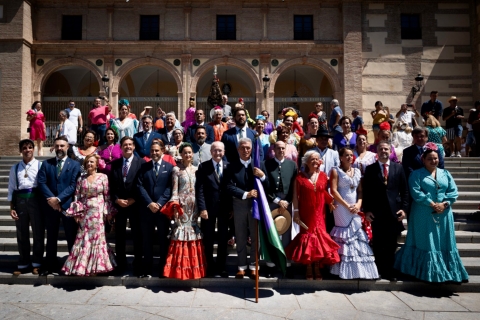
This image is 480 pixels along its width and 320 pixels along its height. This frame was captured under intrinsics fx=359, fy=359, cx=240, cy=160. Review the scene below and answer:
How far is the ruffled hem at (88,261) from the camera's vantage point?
17.5 feet

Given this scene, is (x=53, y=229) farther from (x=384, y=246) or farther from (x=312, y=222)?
(x=384, y=246)

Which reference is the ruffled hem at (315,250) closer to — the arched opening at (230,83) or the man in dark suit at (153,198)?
the man in dark suit at (153,198)

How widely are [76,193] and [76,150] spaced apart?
1233 mm

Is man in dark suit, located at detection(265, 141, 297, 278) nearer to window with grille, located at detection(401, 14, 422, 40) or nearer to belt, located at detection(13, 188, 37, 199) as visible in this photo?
belt, located at detection(13, 188, 37, 199)

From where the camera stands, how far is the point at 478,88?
679 inches

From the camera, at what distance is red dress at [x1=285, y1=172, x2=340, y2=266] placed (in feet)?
17.0

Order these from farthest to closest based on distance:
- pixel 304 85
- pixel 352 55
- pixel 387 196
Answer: pixel 304 85, pixel 352 55, pixel 387 196

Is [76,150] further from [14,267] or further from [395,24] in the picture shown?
[395,24]

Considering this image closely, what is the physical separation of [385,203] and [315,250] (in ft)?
4.30

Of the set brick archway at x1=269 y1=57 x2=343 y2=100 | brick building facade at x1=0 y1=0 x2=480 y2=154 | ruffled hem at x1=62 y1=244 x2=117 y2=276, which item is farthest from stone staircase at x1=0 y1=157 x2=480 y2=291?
brick building facade at x1=0 y1=0 x2=480 y2=154

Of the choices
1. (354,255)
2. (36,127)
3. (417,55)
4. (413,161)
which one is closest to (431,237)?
(354,255)

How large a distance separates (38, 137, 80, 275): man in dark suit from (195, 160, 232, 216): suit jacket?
2.05 m

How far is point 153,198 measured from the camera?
18.1 feet

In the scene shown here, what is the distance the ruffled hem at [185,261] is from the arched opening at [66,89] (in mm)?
14703
